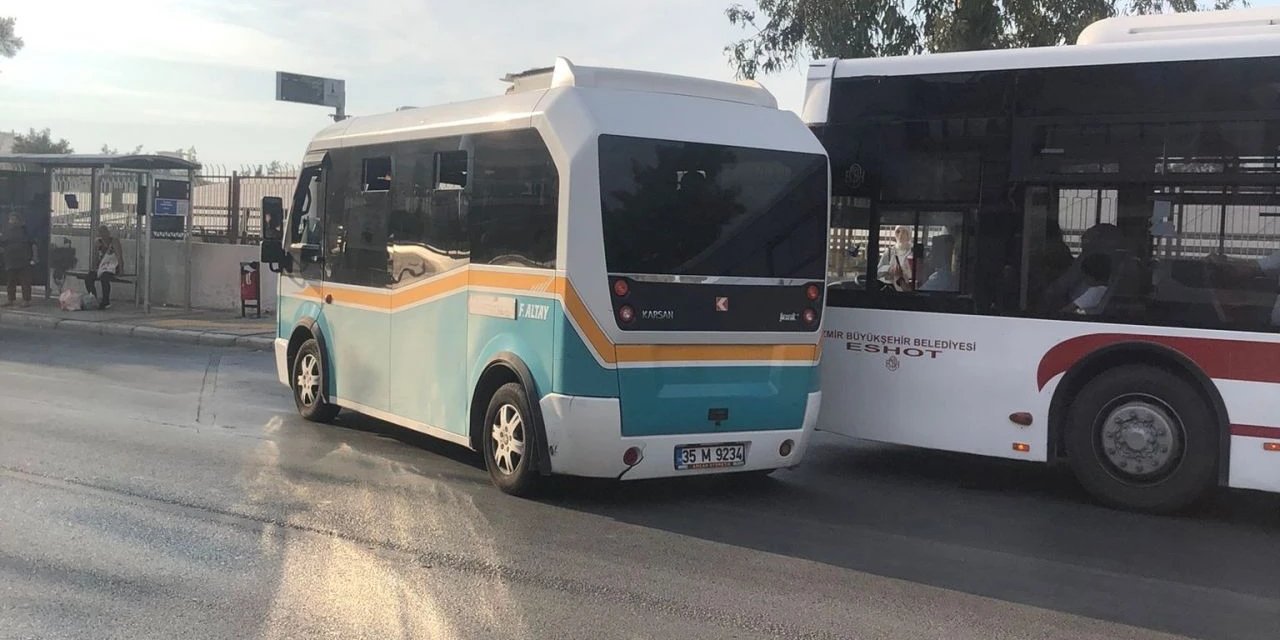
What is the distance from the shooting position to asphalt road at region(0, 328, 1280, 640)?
5.57 metres

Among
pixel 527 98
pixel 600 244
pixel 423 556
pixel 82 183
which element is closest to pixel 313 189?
pixel 527 98

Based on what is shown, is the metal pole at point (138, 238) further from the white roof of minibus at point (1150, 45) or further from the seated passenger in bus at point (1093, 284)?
the seated passenger in bus at point (1093, 284)

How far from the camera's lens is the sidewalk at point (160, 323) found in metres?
18.3

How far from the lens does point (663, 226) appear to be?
774 centimetres

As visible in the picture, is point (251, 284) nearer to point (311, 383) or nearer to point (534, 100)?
point (311, 383)

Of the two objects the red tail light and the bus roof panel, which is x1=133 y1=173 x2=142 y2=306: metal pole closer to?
the bus roof panel

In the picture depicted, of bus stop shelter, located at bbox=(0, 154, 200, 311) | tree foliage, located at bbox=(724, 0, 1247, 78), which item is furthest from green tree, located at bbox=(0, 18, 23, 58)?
tree foliage, located at bbox=(724, 0, 1247, 78)

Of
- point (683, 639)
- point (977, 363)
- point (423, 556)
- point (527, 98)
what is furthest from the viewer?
point (977, 363)

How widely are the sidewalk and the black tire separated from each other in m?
6.97

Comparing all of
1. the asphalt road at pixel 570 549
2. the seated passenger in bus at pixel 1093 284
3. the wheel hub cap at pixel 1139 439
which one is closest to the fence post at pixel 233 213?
the asphalt road at pixel 570 549

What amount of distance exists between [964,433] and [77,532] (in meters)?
5.89

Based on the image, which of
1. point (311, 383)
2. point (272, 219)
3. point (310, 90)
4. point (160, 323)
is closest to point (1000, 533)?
point (311, 383)

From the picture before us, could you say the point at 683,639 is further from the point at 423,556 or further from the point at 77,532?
the point at 77,532

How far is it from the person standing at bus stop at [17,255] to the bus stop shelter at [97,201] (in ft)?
1.49
